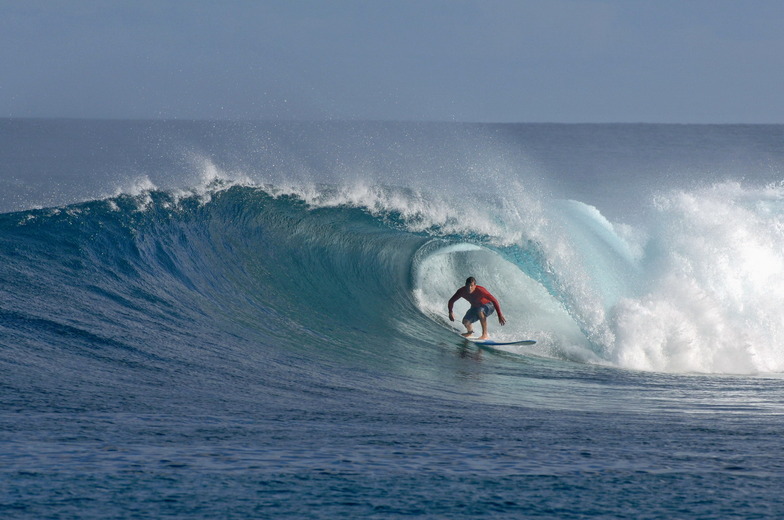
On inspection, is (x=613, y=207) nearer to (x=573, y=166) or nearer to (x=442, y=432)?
(x=573, y=166)

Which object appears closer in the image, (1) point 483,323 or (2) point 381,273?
(1) point 483,323

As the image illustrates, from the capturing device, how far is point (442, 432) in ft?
22.6

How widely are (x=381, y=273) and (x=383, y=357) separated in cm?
457

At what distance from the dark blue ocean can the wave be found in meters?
0.05

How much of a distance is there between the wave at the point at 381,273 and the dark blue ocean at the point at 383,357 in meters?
0.05

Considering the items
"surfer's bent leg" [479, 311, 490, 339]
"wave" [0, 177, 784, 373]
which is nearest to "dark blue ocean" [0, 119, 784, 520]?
"wave" [0, 177, 784, 373]

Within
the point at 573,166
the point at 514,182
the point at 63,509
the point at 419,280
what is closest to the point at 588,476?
the point at 63,509

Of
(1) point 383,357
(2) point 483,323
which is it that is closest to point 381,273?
(2) point 483,323

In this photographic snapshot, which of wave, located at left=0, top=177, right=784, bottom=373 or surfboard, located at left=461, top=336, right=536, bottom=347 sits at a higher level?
wave, located at left=0, top=177, right=784, bottom=373

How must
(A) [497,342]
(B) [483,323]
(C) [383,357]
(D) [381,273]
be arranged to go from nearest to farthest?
(C) [383,357]
(A) [497,342]
(B) [483,323]
(D) [381,273]

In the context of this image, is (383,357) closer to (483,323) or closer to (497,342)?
(497,342)

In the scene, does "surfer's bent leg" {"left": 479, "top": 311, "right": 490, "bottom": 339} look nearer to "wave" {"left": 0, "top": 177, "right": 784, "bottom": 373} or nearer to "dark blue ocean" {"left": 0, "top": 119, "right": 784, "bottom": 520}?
"dark blue ocean" {"left": 0, "top": 119, "right": 784, "bottom": 520}

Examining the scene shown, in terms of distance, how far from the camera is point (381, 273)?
15.6 m

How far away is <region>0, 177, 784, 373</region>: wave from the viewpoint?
1136 centimetres
